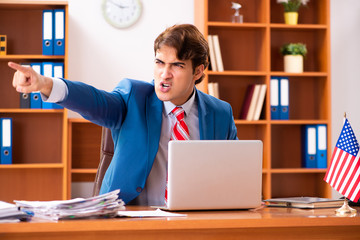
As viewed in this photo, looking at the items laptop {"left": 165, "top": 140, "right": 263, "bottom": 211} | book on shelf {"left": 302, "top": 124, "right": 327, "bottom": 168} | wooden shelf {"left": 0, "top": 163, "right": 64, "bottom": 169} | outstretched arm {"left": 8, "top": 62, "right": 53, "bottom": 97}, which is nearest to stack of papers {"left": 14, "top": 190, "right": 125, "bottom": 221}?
laptop {"left": 165, "top": 140, "right": 263, "bottom": 211}

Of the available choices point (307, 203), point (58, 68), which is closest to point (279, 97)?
point (58, 68)

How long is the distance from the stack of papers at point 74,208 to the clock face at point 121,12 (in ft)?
9.75

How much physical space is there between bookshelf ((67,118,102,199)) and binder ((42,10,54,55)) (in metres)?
0.60

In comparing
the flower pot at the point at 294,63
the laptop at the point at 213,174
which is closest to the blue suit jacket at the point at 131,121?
the laptop at the point at 213,174

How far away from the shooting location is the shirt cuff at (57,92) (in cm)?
172

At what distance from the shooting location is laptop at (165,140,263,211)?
5.30 ft

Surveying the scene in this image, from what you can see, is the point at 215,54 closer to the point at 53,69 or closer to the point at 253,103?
the point at 253,103

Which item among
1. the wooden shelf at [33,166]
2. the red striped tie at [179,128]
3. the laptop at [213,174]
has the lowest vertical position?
the wooden shelf at [33,166]

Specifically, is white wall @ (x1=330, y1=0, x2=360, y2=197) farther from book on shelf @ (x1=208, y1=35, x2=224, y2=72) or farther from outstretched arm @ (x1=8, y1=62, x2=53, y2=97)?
outstretched arm @ (x1=8, y1=62, x2=53, y2=97)

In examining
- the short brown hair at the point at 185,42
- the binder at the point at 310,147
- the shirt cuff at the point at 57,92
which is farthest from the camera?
the binder at the point at 310,147

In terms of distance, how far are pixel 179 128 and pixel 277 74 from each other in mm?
2106

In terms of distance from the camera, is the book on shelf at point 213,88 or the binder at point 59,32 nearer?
the binder at point 59,32

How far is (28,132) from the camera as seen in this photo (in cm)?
416

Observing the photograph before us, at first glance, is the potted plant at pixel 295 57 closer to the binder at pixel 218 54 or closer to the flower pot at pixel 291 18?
the flower pot at pixel 291 18
